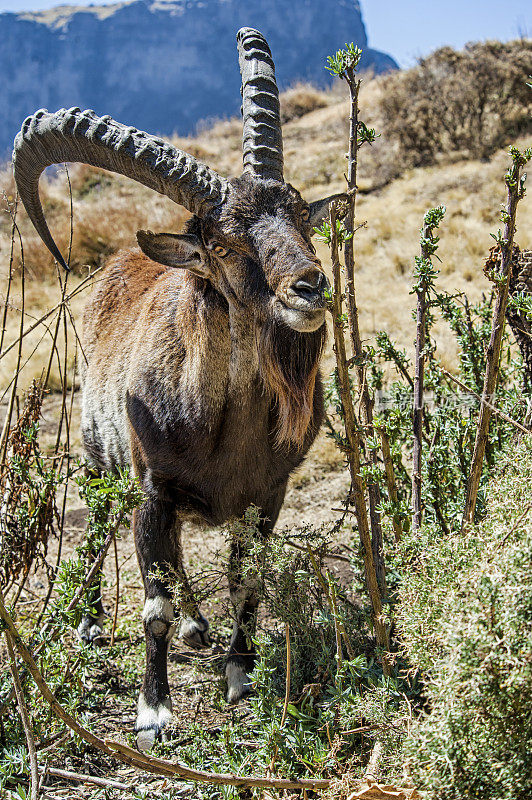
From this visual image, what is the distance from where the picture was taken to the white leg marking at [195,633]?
13.5 ft

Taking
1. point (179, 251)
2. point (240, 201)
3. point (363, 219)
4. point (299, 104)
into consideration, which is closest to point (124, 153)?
point (179, 251)

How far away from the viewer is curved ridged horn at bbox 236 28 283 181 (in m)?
3.20

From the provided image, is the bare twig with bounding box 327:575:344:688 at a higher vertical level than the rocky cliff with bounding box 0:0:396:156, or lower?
lower

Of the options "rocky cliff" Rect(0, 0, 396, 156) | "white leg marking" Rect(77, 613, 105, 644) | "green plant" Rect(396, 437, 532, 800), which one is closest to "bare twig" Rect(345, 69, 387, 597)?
"green plant" Rect(396, 437, 532, 800)

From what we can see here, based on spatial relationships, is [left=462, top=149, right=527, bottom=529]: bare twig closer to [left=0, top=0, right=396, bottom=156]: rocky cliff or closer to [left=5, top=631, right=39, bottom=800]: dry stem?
[left=5, top=631, right=39, bottom=800]: dry stem

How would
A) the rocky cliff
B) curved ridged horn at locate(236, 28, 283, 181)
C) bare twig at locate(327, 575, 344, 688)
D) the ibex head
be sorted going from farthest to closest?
1. the rocky cliff
2. curved ridged horn at locate(236, 28, 283, 181)
3. the ibex head
4. bare twig at locate(327, 575, 344, 688)

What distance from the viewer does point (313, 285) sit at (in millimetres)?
2584

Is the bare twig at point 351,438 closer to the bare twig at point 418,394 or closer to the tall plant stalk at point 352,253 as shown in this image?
the tall plant stalk at point 352,253

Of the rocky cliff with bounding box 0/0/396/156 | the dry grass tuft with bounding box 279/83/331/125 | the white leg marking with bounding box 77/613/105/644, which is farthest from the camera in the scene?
the rocky cliff with bounding box 0/0/396/156

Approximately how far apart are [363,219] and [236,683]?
11392mm

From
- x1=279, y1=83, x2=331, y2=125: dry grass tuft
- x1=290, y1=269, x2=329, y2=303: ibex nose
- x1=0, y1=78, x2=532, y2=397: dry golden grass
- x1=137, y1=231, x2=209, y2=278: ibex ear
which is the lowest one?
x1=290, y1=269, x2=329, y2=303: ibex nose

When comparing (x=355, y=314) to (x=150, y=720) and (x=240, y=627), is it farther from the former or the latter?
(x=150, y=720)

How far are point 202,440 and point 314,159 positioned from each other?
18000 millimetres

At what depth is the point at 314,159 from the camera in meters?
19.6
